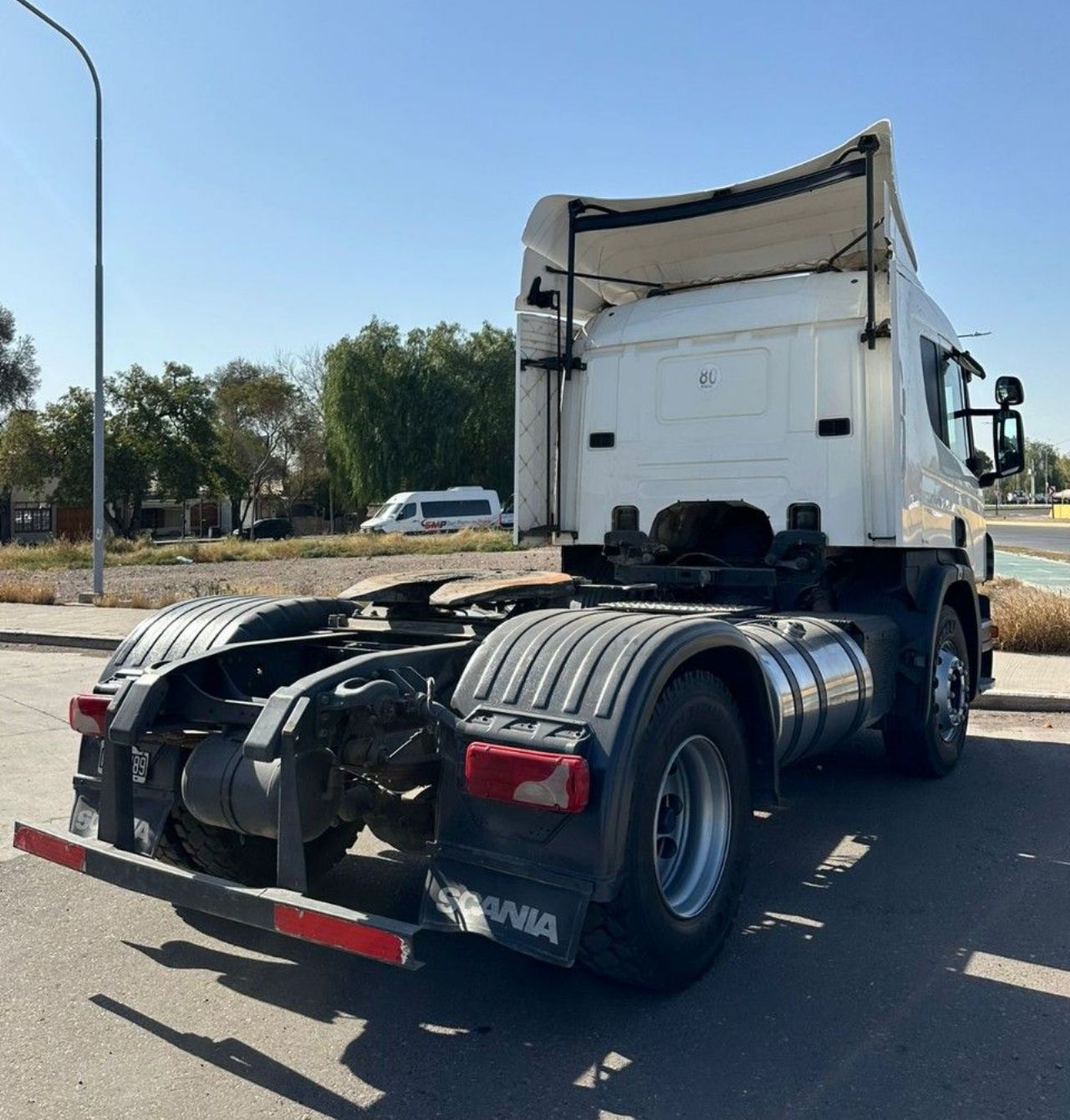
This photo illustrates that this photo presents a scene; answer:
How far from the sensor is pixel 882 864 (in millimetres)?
5156

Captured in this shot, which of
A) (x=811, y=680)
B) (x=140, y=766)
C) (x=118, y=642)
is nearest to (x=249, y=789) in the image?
(x=140, y=766)

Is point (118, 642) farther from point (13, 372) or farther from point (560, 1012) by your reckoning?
point (13, 372)

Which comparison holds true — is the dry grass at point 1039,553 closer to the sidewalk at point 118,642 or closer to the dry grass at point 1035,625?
the dry grass at point 1035,625

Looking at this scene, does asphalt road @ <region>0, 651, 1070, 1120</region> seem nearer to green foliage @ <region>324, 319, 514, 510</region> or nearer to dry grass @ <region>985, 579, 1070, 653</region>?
dry grass @ <region>985, 579, 1070, 653</region>

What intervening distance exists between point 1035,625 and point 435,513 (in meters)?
40.6

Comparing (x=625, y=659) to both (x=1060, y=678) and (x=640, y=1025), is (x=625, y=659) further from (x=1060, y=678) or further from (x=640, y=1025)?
(x=1060, y=678)

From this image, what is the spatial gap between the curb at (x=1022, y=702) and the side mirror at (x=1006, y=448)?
2026 millimetres

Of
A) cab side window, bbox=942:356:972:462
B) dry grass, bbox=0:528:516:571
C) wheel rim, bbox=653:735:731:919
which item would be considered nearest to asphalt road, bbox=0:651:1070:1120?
wheel rim, bbox=653:735:731:919

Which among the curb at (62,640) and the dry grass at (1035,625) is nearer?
the dry grass at (1035,625)

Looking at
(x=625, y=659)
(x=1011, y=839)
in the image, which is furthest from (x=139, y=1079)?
(x=1011, y=839)

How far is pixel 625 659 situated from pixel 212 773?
4.83 ft

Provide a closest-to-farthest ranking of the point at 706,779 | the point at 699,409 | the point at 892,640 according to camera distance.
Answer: the point at 706,779 → the point at 892,640 → the point at 699,409

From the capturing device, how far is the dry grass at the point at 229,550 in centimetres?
3172

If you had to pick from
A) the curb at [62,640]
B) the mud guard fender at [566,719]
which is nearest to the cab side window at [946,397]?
the mud guard fender at [566,719]
